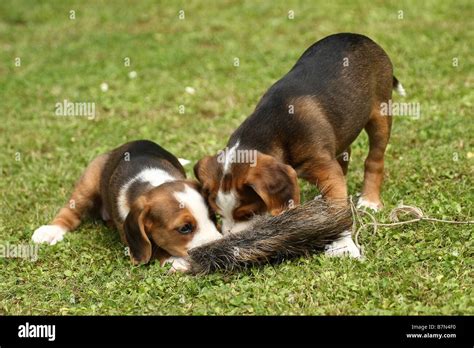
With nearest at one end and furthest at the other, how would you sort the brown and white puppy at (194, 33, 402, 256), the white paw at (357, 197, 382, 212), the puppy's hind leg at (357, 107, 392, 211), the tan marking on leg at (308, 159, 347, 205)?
1. the brown and white puppy at (194, 33, 402, 256)
2. the tan marking on leg at (308, 159, 347, 205)
3. the white paw at (357, 197, 382, 212)
4. the puppy's hind leg at (357, 107, 392, 211)

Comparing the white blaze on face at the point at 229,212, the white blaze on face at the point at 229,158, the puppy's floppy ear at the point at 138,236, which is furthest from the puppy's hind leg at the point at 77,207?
the white blaze on face at the point at 229,158

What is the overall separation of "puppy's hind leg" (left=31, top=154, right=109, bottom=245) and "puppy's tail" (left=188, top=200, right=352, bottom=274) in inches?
71.0

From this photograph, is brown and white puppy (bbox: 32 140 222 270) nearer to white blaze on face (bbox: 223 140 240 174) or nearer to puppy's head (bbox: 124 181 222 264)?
puppy's head (bbox: 124 181 222 264)

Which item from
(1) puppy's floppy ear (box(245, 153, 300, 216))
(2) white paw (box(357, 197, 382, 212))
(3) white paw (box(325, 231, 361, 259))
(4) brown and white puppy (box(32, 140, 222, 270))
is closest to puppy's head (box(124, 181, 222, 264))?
(4) brown and white puppy (box(32, 140, 222, 270))

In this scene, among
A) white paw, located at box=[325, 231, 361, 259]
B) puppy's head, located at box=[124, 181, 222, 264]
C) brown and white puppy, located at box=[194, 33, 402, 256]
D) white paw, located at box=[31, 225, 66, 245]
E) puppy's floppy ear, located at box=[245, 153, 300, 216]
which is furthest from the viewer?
white paw, located at box=[31, 225, 66, 245]

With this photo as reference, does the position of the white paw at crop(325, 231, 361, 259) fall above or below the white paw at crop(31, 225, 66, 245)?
above

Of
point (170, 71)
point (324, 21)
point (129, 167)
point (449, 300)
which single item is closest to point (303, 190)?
point (129, 167)

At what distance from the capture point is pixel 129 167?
7.36 m

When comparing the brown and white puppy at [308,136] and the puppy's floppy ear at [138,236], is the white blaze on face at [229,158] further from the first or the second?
the puppy's floppy ear at [138,236]

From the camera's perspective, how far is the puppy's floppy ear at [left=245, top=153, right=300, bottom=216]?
5.96 metres

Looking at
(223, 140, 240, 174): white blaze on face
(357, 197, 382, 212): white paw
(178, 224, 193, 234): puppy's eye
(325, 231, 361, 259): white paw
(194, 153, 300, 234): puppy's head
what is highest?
(223, 140, 240, 174): white blaze on face

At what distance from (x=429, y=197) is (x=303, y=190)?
117cm

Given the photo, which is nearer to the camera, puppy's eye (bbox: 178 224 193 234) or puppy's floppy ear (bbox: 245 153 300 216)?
puppy's floppy ear (bbox: 245 153 300 216)
